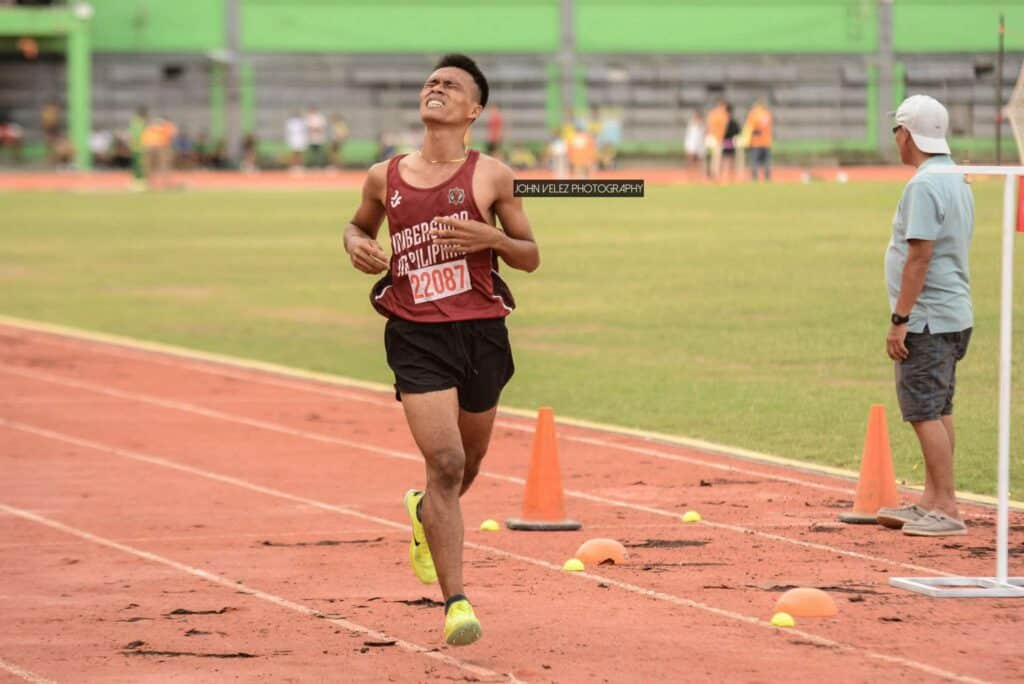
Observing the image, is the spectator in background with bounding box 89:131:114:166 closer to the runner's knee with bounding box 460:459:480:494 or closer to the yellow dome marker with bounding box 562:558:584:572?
the yellow dome marker with bounding box 562:558:584:572

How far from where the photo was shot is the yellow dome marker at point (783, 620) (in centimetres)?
780

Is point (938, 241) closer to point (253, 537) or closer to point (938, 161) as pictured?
point (938, 161)

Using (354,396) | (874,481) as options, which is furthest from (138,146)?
(874,481)

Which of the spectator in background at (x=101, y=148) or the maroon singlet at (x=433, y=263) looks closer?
the maroon singlet at (x=433, y=263)

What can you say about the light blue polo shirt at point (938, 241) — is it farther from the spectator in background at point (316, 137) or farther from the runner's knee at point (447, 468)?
the spectator in background at point (316, 137)

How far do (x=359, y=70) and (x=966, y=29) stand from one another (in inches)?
1807

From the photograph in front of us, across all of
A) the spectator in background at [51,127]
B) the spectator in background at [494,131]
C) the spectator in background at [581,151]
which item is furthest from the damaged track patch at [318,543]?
the spectator in background at [51,127]

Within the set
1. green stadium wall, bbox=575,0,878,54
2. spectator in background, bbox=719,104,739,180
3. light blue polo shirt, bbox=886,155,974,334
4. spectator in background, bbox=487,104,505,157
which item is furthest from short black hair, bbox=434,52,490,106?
green stadium wall, bbox=575,0,878,54

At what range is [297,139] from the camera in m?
59.1

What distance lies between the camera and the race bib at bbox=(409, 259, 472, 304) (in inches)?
300

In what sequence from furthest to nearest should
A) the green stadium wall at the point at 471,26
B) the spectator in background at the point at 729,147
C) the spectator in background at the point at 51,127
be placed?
the green stadium wall at the point at 471,26, the spectator in background at the point at 51,127, the spectator in background at the point at 729,147

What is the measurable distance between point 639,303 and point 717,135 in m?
26.6

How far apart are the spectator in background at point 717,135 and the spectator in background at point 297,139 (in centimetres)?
1410

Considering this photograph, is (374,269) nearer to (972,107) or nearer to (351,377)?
(972,107)
